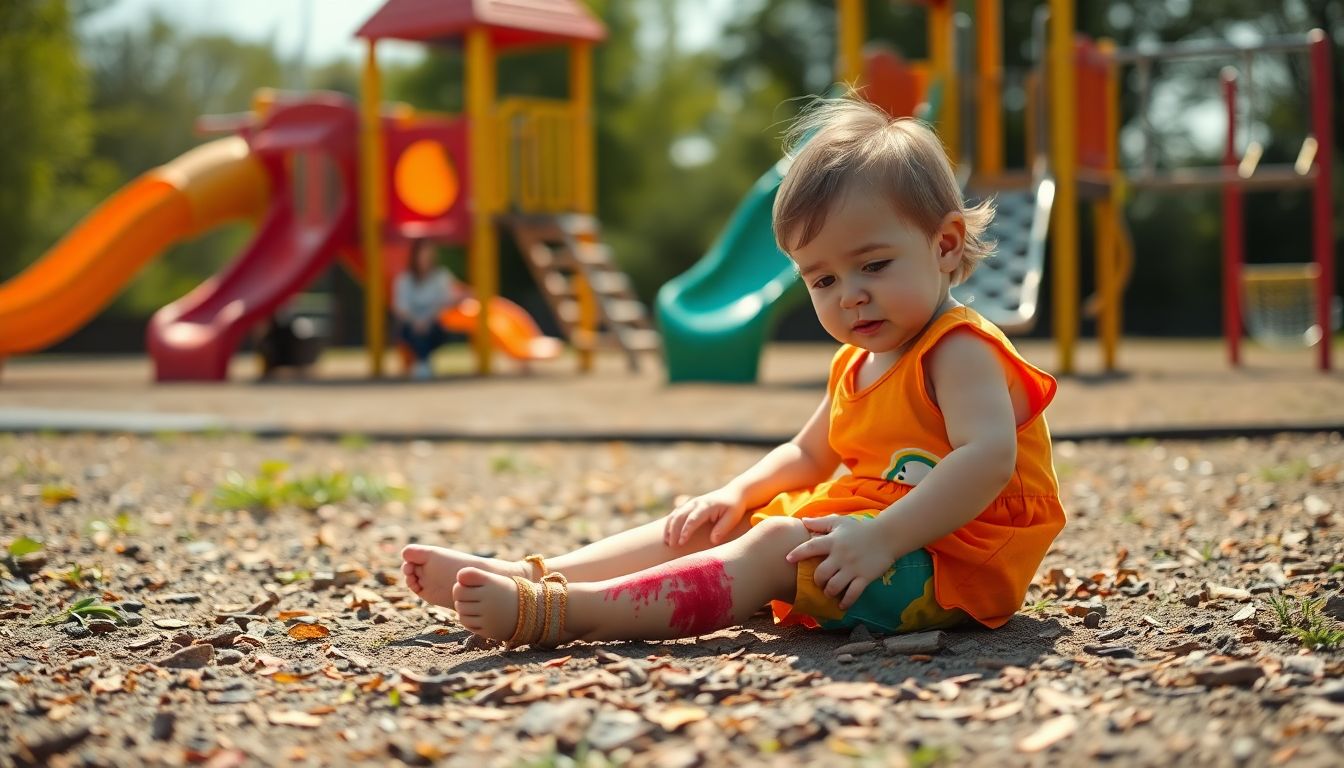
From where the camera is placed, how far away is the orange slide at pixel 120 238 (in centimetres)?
1399

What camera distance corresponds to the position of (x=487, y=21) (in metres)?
12.8

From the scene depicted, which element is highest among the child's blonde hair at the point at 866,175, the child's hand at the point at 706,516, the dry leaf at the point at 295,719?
the child's blonde hair at the point at 866,175

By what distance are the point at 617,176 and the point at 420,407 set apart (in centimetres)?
2375

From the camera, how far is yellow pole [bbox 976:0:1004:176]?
1154cm

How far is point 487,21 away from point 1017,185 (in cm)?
489

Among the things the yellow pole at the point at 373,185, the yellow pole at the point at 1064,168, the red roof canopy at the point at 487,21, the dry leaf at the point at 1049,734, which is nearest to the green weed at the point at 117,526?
the dry leaf at the point at 1049,734

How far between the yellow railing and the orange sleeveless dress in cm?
1080

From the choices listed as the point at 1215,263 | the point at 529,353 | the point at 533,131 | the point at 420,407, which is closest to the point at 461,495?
the point at 420,407

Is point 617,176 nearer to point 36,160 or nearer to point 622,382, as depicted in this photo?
point 36,160

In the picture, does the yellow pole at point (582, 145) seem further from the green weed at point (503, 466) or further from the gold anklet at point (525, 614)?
the gold anklet at point (525, 614)

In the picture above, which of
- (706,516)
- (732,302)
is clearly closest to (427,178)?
(732,302)

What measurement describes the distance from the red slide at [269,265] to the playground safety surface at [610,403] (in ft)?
1.37

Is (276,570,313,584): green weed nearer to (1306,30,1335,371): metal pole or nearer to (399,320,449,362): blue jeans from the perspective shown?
(1306,30,1335,371): metal pole

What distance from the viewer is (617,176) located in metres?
32.4
